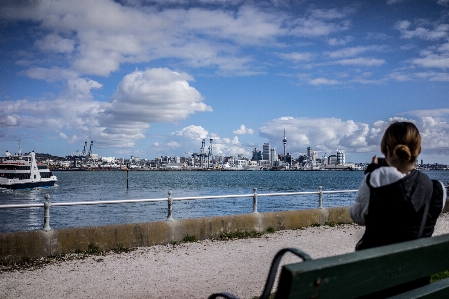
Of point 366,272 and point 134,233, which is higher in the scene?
point 366,272

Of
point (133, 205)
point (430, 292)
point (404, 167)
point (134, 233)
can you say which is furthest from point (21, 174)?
point (430, 292)

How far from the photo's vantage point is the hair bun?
2.49 meters

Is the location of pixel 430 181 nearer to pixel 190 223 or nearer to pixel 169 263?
pixel 169 263

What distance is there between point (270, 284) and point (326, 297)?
28cm

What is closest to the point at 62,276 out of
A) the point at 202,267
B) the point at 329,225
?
the point at 202,267

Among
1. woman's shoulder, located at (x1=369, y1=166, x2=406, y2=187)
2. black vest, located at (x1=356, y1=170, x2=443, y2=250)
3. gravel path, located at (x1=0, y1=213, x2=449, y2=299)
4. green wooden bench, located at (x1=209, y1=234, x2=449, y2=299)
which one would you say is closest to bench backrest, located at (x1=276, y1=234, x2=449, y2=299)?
green wooden bench, located at (x1=209, y1=234, x2=449, y2=299)

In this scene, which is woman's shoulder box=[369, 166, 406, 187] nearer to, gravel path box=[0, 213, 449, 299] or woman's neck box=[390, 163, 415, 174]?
woman's neck box=[390, 163, 415, 174]

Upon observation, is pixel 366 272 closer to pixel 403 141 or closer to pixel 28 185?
pixel 403 141

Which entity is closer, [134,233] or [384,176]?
[384,176]

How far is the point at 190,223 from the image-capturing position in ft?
33.1

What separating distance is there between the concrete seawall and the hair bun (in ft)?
24.5

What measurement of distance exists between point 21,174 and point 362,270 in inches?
3057

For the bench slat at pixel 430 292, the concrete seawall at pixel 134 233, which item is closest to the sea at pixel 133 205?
the concrete seawall at pixel 134 233

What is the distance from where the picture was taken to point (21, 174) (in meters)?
70.5
